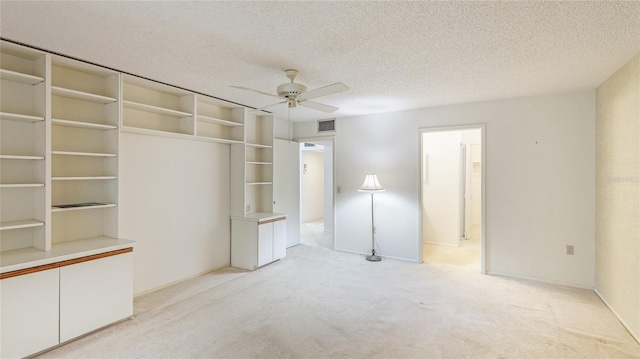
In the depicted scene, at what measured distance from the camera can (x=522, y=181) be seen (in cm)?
396

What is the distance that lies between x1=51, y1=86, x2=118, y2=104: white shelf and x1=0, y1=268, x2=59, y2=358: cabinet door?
149cm

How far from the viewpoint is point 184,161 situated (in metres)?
3.93

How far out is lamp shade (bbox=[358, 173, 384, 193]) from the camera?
4734 mm

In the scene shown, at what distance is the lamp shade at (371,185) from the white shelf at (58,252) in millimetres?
3151

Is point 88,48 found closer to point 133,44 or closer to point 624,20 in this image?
point 133,44

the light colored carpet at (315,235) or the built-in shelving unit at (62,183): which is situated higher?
the built-in shelving unit at (62,183)

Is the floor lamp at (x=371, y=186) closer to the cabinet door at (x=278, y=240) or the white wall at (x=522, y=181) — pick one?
the white wall at (x=522, y=181)

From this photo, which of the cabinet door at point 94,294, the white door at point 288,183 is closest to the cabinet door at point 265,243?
the white door at point 288,183

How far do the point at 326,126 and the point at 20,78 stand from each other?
13.0ft

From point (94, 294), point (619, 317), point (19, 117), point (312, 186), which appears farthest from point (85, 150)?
point (312, 186)

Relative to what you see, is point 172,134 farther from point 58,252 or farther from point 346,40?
point 346,40

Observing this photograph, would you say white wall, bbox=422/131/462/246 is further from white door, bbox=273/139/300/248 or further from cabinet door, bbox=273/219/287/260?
cabinet door, bbox=273/219/287/260

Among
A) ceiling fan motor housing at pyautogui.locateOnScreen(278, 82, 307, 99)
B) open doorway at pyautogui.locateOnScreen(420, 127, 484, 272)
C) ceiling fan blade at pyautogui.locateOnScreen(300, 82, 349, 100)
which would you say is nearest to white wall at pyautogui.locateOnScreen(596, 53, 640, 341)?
open doorway at pyautogui.locateOnScreen(420, 127, 484, 272)

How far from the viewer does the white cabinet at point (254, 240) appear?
4.30 metres
